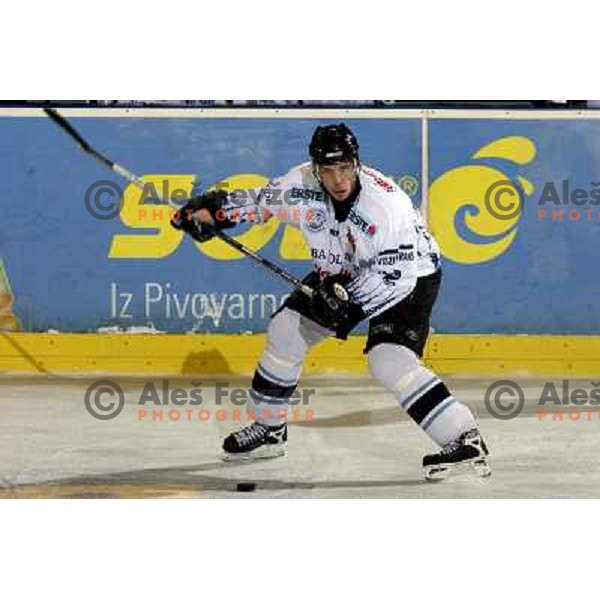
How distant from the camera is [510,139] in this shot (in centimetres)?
810

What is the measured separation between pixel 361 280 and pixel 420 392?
50 cm

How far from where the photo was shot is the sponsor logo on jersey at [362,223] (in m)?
5.39

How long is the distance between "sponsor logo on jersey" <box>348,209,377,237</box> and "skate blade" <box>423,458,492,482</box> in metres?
0.89

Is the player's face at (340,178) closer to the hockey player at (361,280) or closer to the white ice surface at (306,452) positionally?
the hockey player at (361,280)

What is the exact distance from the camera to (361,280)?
554 cm

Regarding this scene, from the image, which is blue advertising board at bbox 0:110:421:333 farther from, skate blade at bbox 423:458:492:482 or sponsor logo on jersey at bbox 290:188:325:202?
skate blade at bbox 423:458:492:482

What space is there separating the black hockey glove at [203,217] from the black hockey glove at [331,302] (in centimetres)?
48

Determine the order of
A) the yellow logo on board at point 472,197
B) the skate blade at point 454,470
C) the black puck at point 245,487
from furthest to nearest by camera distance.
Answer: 1. the yellow logo on board at point 472,197
2. the skate blade at point 454,470
3. the black puck at point 245,487

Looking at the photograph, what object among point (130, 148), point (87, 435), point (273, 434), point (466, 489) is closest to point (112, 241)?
point (130, 148)

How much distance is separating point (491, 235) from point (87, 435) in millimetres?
2711

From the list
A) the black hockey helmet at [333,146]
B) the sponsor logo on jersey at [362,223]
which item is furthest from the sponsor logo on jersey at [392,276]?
the black hockey helmet at [333,146]

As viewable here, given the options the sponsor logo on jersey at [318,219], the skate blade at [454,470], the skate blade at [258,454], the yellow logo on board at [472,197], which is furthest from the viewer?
the yellow logo on board at [472,197]

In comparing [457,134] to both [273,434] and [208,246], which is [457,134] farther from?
[273,434]

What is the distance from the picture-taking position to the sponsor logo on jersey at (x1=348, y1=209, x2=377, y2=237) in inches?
212
